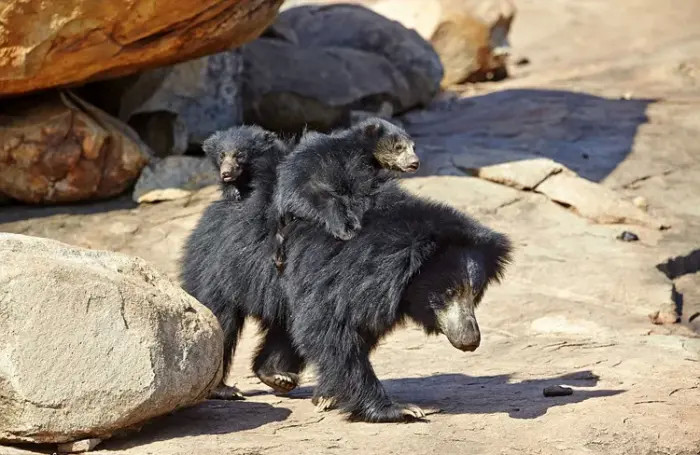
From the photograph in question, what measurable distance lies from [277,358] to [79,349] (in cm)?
158

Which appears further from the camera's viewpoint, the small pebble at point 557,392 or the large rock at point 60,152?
the large rock at point 60,152

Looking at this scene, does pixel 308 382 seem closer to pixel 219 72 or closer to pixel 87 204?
pixel 87 204

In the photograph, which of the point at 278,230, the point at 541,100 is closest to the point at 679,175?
the point at 541,100

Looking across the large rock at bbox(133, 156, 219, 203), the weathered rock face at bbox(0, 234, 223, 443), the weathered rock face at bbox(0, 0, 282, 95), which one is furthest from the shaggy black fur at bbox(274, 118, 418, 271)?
the large rock at bbox(133, 156, 219, 203)

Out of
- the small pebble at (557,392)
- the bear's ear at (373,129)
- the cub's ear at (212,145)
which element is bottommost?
the small pebble at (557,392)

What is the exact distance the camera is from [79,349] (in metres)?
3.74

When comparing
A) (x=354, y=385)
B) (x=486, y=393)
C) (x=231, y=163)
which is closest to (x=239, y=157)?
(x=231, y=163)

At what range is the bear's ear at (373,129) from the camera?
5027 millimetres

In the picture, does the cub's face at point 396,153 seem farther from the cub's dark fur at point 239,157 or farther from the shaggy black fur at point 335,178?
the cub's dark fur at point 239,157

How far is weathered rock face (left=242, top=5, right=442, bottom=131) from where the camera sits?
397 inches

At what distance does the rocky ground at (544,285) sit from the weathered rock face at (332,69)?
49 cm

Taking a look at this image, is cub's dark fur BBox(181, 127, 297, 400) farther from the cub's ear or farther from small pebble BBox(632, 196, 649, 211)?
small pebble BBox(632, 196, 649, 211)

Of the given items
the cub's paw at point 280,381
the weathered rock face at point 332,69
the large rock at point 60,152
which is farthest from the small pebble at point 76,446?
the weathered rock face at point 332,69

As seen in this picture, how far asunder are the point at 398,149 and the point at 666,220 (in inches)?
155
